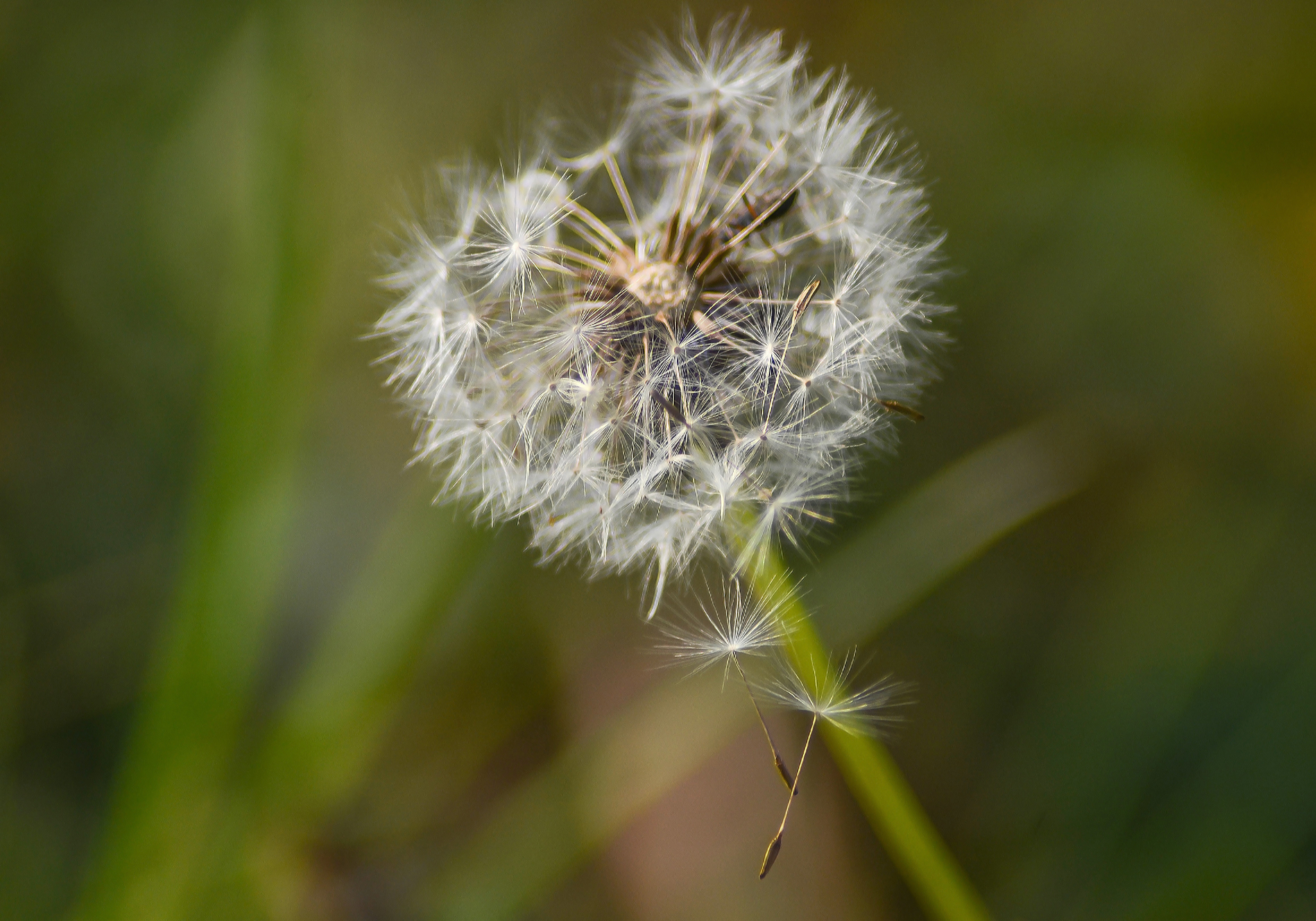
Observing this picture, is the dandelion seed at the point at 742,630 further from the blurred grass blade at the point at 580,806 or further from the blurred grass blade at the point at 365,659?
the blurred grass blade at the point at 365,659

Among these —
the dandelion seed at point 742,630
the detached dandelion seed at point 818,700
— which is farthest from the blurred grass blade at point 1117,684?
the dandelion seed at point 742,630

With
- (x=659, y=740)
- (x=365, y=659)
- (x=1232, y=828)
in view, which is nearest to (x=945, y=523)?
(x=659, y=740)

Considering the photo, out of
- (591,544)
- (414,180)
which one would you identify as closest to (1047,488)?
(591,544)

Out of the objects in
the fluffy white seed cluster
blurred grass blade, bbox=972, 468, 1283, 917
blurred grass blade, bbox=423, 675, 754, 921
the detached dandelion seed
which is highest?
the fluffy white seed cluster

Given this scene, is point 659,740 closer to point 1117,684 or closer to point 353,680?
point 353,680

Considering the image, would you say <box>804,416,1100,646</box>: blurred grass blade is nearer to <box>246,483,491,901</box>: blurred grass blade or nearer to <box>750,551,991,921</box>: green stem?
<box>750,551,991,921</box>: green stem

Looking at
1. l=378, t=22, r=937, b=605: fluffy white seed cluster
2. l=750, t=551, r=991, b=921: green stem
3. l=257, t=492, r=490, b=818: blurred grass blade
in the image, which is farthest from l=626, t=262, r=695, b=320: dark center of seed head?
l=257, t=492, r=490, b=818: blurred grass blade

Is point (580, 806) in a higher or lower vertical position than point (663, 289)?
lower
